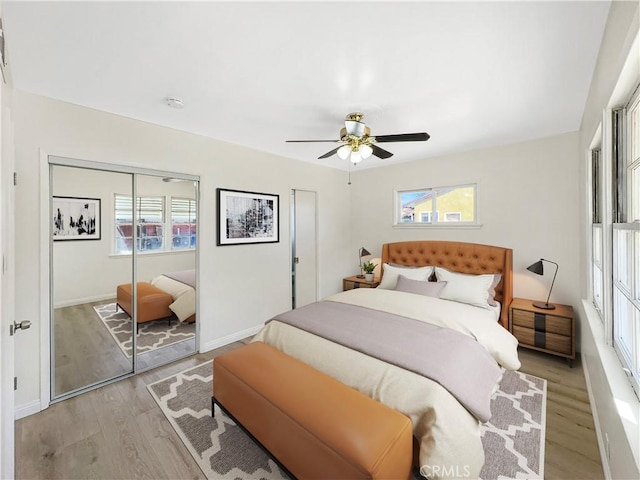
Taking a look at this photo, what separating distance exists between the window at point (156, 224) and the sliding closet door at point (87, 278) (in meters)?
0.02

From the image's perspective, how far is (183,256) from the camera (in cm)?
298

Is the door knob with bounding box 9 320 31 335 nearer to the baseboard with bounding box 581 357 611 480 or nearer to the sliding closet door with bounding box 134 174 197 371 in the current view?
the sliding closet door with bounding box 134 174 197 371

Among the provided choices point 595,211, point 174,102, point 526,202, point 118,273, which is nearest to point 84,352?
point 118,273

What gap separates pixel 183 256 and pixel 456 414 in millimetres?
2797

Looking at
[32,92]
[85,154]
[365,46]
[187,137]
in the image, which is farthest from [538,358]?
[32,92]

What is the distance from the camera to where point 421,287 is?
3.21m

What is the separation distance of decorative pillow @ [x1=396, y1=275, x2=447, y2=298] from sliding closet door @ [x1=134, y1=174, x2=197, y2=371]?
2464mm

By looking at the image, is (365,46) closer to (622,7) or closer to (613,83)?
(622,7)

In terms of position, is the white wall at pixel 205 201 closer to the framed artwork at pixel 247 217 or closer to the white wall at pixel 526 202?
the framed artwork at pixel 247 217

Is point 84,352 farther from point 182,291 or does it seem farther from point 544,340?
point 544,340

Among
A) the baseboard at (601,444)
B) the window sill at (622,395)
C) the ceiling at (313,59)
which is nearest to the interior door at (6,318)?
the ceiling at (313,59)

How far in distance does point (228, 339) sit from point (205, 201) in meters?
1.69

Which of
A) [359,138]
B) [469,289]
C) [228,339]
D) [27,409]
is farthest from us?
[228,339]

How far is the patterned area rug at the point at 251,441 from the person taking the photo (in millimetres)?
1638
